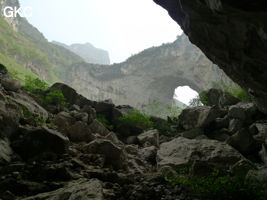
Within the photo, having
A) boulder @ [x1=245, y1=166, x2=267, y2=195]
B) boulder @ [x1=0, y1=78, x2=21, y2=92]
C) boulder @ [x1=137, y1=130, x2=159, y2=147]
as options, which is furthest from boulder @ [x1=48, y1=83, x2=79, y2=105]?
boulder @ [x1=245, y1=166, x2=267, y2=195]

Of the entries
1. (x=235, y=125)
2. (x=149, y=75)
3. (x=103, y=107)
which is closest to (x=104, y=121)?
(x=103, y=107)

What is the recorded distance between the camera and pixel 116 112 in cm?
1620

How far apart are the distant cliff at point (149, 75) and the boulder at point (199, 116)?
31733mm

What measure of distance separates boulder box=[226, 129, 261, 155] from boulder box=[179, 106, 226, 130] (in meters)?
3.73

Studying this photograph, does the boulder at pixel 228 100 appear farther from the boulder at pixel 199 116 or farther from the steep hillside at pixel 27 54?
the steep hillside at pixel 27 54

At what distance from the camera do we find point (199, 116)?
41.3 ft

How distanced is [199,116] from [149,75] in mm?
40558

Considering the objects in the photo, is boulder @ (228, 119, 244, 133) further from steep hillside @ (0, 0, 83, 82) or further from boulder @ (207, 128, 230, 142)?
steep hillside @ (0, 0, 83, 82)

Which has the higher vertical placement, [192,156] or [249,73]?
[249,73]

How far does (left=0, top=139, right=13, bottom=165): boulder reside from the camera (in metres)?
4.82

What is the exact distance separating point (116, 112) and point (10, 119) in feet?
34.1

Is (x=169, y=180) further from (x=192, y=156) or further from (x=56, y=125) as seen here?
(x=56, y=125)

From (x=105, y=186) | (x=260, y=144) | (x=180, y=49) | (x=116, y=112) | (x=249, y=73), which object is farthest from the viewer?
(x=180, y=49)

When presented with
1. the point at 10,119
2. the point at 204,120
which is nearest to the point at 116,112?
the point at 204,120
